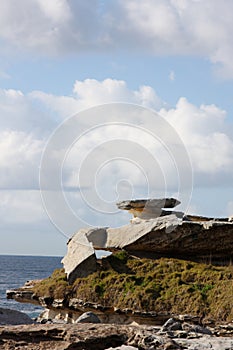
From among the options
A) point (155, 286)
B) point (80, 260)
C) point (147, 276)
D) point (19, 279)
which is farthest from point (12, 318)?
point (19, 279)

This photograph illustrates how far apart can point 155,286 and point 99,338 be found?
622 inches

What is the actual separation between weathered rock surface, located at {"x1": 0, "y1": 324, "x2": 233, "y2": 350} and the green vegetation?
43.4 feet

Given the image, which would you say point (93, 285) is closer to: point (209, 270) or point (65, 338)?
point (209, 270)

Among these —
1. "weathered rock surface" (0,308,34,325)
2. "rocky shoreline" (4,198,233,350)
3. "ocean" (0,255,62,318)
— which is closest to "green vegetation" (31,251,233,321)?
"rocky shoreline" (4,198,233,350)

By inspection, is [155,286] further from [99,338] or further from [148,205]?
[99,338]

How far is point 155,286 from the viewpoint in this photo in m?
24.4

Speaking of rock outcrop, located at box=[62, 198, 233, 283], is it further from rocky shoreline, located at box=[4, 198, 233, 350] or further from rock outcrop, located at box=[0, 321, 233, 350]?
rock outcrop, located at box=[0, 321, 233, 350]

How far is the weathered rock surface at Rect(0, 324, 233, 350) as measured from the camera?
8.67 metres

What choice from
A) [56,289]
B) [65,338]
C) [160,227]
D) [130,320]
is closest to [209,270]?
[160,227]

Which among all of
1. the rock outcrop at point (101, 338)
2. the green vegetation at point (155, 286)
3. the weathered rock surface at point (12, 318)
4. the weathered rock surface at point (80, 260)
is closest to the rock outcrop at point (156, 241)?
the weathered rock surface at point (80, 260)

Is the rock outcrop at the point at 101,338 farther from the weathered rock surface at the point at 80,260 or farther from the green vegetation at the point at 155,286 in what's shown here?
the weathered rock surface at the point at 80,260

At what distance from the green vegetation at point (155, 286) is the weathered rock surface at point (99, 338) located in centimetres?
1321

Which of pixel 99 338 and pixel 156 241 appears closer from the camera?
pixel 99 338

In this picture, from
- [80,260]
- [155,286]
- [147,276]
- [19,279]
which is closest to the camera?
[155,286]
